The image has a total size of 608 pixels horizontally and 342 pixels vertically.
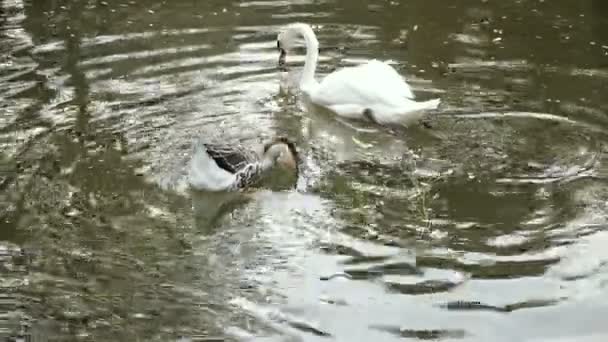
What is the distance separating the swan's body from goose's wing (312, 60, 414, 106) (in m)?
1.20

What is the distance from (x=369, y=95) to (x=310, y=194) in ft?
5.17

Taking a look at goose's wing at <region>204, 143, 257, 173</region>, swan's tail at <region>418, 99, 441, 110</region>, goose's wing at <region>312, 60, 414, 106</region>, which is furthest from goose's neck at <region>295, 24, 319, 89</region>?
goose's wing at <region>204, 143, 257, 173</region>

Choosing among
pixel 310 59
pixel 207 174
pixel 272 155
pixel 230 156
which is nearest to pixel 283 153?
pixel 272 155

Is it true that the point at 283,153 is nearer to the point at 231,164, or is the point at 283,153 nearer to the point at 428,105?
the point at 231,164

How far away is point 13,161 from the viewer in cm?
773

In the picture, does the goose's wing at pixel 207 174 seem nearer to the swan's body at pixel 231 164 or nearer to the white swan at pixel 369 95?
the swan's body at pixel 231 164

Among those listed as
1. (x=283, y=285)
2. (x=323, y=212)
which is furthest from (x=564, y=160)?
(x=283, y=285)

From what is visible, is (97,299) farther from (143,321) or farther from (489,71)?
(489,71)

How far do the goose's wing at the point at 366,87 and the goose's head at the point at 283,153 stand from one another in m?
1.17

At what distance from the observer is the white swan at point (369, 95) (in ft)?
27.4

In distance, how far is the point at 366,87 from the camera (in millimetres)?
8547

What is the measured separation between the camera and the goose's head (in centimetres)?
753

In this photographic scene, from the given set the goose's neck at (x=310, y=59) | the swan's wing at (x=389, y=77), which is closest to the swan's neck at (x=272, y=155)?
the swan's wing at (x=389, y=77)

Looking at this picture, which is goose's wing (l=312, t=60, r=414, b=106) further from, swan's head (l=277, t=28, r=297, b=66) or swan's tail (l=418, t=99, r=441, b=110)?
swan's head (l=277, t=28, r=297, b=66)
